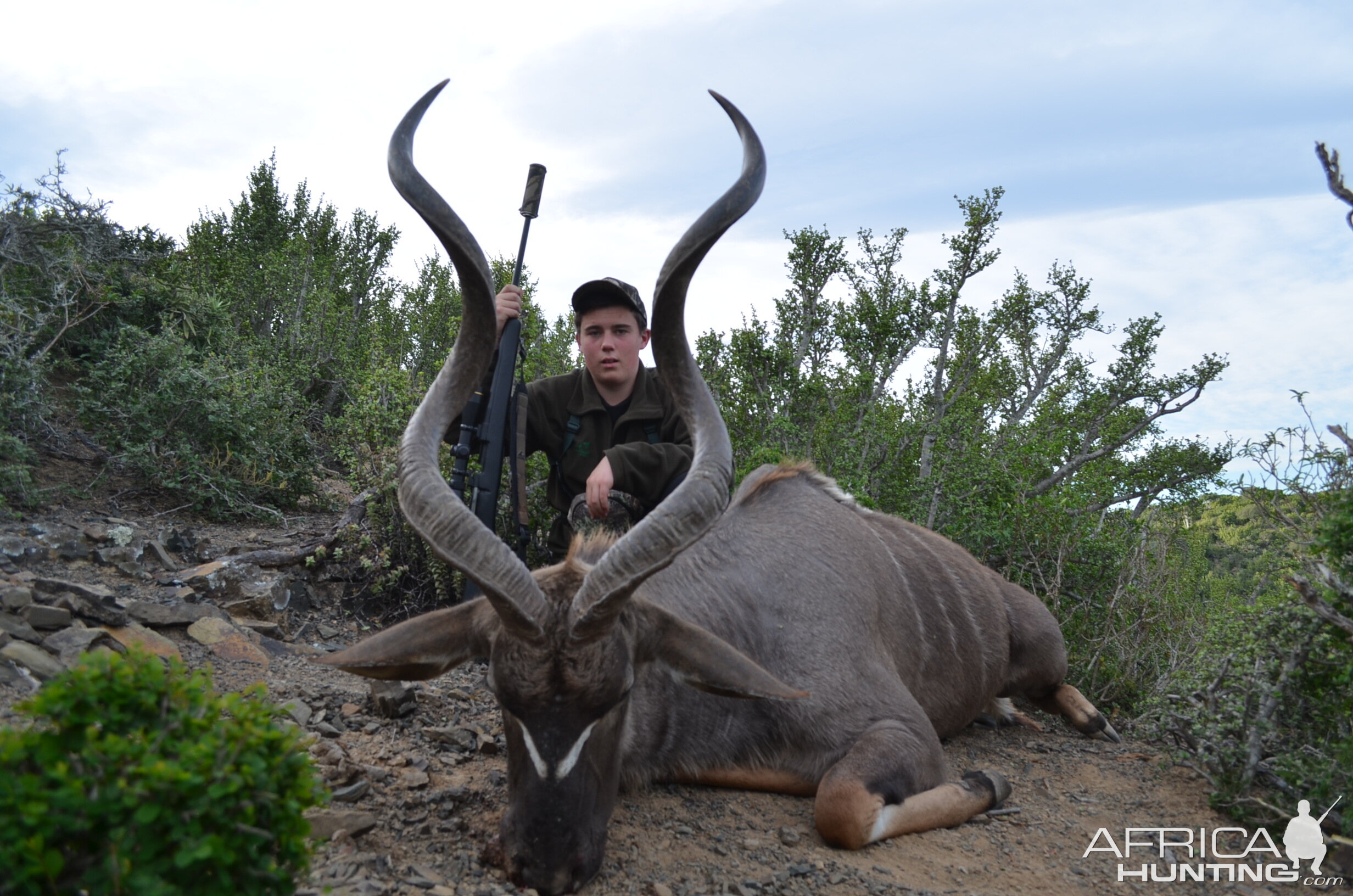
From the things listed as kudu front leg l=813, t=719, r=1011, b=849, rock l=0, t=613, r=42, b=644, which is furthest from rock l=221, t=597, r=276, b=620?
kudu front leg l=813, t=719, r=1011, b=849

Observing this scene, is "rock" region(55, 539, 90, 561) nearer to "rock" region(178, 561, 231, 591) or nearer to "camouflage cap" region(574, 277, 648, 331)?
"rock" region(178, 561, 231, 591)

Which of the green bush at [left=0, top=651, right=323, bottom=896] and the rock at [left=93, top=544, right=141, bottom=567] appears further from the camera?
the rock at [left=93, top=544, right=141, bottom=567]

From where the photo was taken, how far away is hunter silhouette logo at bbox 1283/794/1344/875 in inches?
158

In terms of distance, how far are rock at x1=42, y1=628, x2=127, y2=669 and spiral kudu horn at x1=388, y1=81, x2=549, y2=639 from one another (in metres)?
1.78

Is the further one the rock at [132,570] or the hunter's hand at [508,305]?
the rock at [132,570]

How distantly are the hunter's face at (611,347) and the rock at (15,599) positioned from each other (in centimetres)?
364

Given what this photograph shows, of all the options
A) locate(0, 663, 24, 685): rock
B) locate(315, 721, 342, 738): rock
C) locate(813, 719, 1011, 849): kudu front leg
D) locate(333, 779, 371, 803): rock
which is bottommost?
locate(813, 719, 1011, 849): kudu front leg

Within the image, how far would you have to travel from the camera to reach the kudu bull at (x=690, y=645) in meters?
3.28

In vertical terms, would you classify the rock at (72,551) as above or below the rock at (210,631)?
above

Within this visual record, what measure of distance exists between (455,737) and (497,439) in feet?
6.54

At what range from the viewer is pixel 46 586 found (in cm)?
484

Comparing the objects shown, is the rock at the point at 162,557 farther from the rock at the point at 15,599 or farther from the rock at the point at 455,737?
the rock at the point at 455,737

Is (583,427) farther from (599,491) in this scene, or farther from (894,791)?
(894,791)

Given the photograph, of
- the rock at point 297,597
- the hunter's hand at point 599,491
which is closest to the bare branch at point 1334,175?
the hunter's hand at point 599,491
